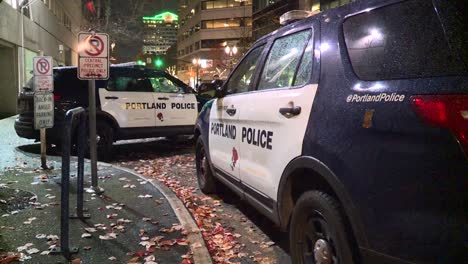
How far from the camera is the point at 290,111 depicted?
3215mm

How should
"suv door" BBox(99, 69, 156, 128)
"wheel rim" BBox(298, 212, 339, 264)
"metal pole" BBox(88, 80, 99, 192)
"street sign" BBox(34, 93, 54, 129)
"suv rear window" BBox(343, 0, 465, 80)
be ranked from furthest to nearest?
"suv door" BBox(99, 69, 156, 128), "street sign" BBox(34, 93, 54, 129), "metal pole" BBox(88, 80, 99, 192), "wheel rim" BBox(298, 212, 339, 264), "suv rear window" BBox(343, 0, 465, 80)

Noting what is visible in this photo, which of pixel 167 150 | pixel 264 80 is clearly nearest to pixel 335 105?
pixel 264 80

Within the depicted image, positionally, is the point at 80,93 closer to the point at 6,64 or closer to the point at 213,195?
the point at 213,195

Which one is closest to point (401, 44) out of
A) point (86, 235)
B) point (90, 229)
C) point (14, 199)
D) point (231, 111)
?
point (231, 111)

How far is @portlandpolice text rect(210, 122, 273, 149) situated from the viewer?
3652 mm

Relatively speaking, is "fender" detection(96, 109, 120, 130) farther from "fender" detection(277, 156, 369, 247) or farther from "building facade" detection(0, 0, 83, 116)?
"building facade" detection(0, 0, 83, 116)

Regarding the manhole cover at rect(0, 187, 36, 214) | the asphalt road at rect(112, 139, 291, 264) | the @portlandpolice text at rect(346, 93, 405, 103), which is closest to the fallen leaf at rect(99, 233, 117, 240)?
the asphalt road at rect(112, 139, 291, 264)

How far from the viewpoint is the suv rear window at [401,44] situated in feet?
7.04

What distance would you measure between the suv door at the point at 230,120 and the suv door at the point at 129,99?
4.17 metres

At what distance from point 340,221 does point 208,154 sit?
3242mm

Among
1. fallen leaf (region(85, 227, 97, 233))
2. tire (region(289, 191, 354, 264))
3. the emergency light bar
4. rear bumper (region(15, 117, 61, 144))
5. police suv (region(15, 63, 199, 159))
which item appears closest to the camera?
tire (region(289, 191, 354, 264))

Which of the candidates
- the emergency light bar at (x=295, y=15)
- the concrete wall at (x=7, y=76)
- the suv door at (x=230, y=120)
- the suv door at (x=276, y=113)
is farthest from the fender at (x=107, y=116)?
the concrete wall at (x=7, y=76)

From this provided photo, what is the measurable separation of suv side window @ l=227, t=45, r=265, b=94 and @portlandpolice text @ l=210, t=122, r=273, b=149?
0.42 meters

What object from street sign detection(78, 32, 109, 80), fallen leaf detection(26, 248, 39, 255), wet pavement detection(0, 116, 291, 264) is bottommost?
wet pavement detection(0, 116, 291, 264)
